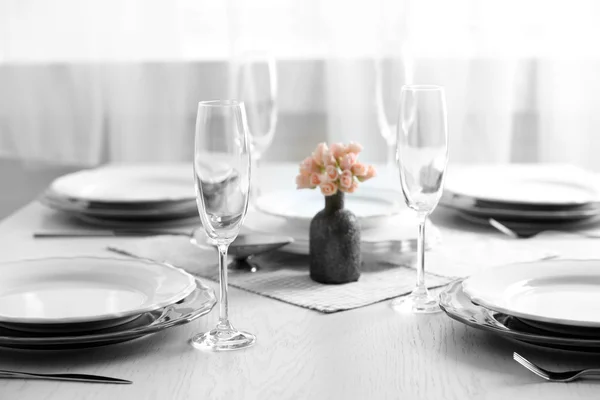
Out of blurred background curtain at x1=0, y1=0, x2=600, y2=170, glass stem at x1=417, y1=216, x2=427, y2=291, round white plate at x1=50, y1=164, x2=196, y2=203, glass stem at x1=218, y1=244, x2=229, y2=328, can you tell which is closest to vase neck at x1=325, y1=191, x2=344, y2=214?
glass stem at x1=417, y1=216, x2=427, y2=291

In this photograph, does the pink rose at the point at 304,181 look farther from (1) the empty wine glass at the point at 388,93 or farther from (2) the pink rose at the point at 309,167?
(1) the empty wine glass at the point at 388,93

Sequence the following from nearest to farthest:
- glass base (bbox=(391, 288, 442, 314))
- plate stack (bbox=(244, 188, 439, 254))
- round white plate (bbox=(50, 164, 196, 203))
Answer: glass base (bbox=(391, 288, 442, 314)) → plate stack (bbox=(244, 188, 439, 254)) → round white plate (bbox=(50, 164, 196, 203))

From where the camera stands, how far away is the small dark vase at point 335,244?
1103 millimetres

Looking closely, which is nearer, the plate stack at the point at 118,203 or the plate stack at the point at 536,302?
the plate stack at the point at 536,302

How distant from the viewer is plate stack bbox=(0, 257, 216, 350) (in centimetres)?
84

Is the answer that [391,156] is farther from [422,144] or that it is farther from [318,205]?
[422,144]

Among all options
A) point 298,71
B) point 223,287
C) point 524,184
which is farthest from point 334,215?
point 298,71

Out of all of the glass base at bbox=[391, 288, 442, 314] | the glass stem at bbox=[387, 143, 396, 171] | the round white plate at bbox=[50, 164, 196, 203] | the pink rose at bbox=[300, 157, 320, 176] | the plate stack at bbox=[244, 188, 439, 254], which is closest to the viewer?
the glass base at bbox=[391, 288, 442, 314]

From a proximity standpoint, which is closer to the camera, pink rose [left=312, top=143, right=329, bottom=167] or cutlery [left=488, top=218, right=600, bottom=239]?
pink rose [left=312, top=143, right=329, bottom=167]

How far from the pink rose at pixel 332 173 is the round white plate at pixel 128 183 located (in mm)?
501

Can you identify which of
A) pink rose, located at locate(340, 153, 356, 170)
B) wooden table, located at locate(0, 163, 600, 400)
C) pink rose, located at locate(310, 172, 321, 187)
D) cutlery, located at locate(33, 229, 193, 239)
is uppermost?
pink rose, located at locate(340, 153, 356, 170)

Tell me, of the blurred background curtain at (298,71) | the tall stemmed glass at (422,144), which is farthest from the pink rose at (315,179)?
the blurred background curtain at (298,71)

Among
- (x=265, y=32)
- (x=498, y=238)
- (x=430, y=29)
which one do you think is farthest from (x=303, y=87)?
(x=498, y=238)

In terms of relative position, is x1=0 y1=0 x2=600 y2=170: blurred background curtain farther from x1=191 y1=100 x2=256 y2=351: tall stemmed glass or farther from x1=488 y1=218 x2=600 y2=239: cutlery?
x1=191 y1=100 x2=256 y2=351: tall stemmed glass
